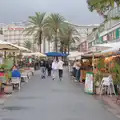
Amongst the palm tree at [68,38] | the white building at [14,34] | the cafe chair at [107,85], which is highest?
the white building at [14,34]

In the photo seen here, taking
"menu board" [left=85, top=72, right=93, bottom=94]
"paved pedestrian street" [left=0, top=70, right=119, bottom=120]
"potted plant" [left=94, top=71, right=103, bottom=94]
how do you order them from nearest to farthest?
"paved pedestrian street" [left=0, top=70, right=119, bottom=120], "potted plant" [left=94, top=71, right=103, bottom=94], "menu board" [left=85, top=72, right=93, bottom=94]

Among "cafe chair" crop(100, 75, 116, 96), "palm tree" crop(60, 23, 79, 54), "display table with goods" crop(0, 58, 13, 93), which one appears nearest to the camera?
"cafe chair" crop(100, 75, 116, 96)

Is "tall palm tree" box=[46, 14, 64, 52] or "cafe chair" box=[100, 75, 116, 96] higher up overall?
"tall palm tree" box=[46, 14, 64, 52]

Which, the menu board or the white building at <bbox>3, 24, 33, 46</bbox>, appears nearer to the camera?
the menu board

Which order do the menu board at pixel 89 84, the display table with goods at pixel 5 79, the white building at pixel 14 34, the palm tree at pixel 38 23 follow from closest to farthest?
1. the menu board at pixel 89 84
2. the display table with goods at pixel 5 79
3. the palm tree at pixel 38 23
4. the white building at pixel 14 34

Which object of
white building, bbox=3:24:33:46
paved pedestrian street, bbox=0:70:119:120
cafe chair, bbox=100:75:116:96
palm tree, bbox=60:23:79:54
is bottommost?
paved pedestrian street, bbox=0:70:119:120

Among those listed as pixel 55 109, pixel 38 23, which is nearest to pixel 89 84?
pixel 55 109

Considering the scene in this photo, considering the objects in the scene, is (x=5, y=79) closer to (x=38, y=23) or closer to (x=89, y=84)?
(x=89, y=84)

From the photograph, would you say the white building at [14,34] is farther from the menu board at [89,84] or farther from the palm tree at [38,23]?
the menu board at [89,84]

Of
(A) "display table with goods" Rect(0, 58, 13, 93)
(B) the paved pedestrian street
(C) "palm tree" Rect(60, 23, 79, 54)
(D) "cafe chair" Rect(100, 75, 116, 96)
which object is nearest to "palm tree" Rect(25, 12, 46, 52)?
(C) "palm tree" Rect(60, 23, 79, 54)

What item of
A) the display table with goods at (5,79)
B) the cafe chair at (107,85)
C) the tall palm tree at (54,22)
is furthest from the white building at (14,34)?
the cafe chair at (107,85)

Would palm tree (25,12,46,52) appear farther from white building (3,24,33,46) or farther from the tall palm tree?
white building (3,24,33,46)

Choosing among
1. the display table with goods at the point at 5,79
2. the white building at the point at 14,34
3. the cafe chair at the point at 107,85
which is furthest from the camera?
the white building at the point at 14,34

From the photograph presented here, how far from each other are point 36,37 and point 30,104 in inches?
2328
